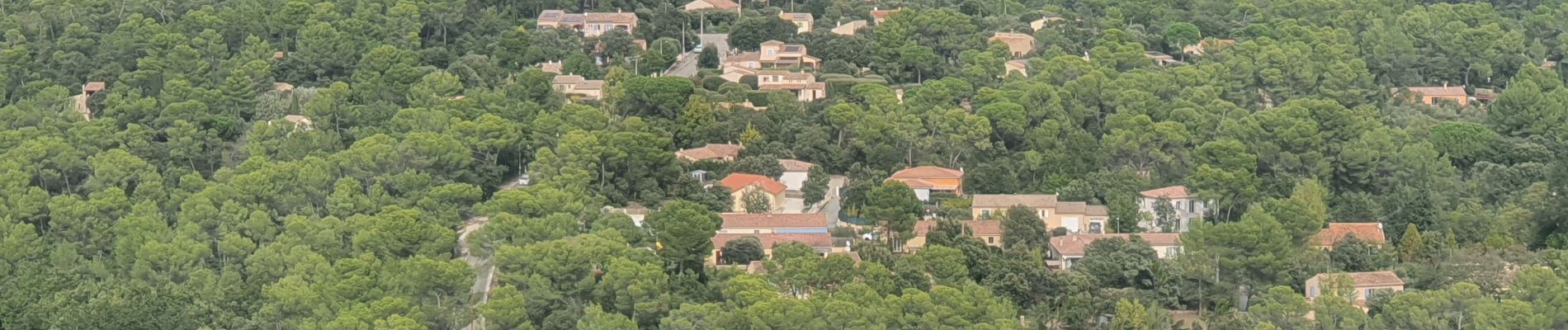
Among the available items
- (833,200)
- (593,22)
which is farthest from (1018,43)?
(833,200)

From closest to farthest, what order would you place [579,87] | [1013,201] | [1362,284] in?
[1362,284]
[1013,201]
[579,87]

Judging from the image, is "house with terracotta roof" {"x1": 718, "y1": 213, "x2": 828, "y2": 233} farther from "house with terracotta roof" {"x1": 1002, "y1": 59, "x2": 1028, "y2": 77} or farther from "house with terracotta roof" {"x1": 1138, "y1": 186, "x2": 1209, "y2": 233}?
"house with terracotta roof" {"x1": 1002, "y1": 59, "x2": 1028, "y2": 77}

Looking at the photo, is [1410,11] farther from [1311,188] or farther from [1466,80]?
[1311,188]

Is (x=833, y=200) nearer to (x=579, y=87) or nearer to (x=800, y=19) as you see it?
(x=579, y=87)

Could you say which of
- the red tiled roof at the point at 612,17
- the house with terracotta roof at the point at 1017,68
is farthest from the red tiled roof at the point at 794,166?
the red tiled roof at the point at 612,17

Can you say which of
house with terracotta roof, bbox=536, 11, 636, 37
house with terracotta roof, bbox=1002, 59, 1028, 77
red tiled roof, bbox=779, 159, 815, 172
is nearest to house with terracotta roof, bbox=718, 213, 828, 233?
red tiled roof, bbox=779, 159, 815, 172

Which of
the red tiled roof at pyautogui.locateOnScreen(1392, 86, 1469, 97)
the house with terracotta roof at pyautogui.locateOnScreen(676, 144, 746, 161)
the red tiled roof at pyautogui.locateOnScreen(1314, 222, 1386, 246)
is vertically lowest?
the red tiled roof at pyautogui.locateOnScreen(1392, 86, 1469, 97)

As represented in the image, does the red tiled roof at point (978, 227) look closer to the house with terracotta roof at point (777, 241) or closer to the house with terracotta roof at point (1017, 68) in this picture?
the house with terracotta roof at point (777, 241)
